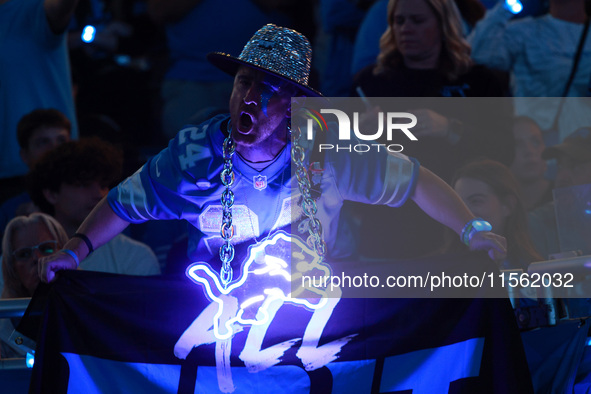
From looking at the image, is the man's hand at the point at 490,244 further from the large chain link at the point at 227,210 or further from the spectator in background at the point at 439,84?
the spectator in background at the point at 439,84

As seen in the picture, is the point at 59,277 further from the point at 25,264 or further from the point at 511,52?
the point at 511,52

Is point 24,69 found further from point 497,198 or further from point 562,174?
point 562,174

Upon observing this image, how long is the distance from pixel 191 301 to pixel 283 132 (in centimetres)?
72

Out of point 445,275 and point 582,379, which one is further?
point 582,379

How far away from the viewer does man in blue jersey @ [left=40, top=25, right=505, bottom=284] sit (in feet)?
8.70

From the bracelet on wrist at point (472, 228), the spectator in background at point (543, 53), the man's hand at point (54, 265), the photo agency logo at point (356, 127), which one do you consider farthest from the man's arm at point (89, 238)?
the spectator in background at point (543, 53)

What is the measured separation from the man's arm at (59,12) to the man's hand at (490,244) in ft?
9.00

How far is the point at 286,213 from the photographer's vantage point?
2.81 metres

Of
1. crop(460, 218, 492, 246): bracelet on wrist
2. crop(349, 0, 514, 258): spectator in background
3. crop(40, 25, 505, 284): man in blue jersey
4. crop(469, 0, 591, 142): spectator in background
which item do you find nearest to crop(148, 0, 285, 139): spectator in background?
crop(349, 0, 514, 258): spectator in background

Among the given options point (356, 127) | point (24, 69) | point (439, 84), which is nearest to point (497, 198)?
point (439, 84)

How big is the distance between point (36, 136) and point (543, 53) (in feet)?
9.71

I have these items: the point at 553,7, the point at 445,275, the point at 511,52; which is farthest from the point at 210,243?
the point at 553,7

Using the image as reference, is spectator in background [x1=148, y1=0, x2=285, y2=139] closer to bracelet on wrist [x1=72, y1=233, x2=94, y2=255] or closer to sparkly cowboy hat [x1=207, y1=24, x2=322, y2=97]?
sparkly cowboy hat [x1=207, y1=24, x2=322, y2=97]

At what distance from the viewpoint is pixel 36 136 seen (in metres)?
4.11
